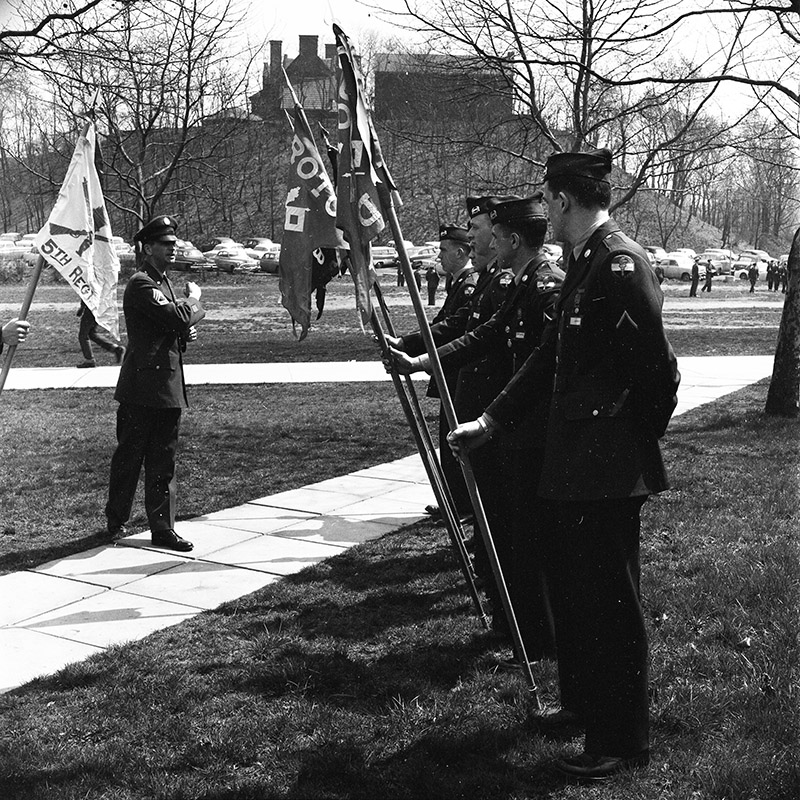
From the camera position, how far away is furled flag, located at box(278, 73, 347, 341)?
5.50 meters

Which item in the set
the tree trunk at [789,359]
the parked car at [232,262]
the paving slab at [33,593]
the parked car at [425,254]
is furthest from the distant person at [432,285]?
the paving slab at [33,593]

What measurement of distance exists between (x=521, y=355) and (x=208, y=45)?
49.3 feet

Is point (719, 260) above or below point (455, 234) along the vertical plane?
above

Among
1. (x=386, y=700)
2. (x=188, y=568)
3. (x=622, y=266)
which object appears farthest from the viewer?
(x=188, y=568)

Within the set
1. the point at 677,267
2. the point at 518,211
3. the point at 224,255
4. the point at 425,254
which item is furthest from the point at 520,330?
the point at 425,254

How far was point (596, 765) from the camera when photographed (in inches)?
149

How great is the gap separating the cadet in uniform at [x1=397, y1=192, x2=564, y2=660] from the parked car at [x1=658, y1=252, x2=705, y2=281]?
171 ft

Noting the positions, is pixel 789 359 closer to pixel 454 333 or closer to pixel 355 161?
pixel 454 333

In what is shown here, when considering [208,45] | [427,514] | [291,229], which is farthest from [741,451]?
[208,45]

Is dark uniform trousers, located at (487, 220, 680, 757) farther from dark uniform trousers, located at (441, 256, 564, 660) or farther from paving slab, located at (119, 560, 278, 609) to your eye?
paving slab, located at (119, 560, 278, 609)

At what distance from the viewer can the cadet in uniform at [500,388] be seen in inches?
195

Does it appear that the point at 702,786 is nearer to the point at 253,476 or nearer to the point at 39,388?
the point at 253,476

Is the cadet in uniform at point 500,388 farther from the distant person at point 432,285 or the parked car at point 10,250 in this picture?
the parked car at point 10,250

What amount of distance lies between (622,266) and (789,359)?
28.7 ft
